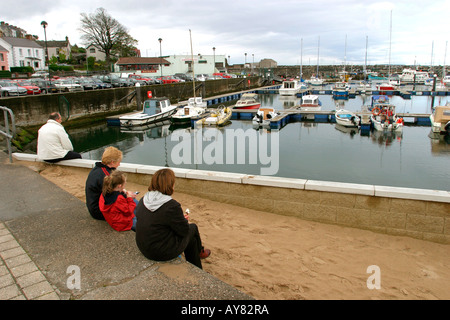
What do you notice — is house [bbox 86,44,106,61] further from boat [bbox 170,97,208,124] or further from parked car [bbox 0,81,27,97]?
boat [bbox 170,97,208,124]

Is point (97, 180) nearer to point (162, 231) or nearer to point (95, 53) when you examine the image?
point (162, 231)

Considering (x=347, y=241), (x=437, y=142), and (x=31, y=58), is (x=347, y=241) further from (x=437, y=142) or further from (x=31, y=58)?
(x=31, y=58)

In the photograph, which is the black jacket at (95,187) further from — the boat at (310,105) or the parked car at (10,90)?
the boat at (310,105)

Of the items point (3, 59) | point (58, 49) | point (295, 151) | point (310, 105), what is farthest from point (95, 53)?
point (295, 151)

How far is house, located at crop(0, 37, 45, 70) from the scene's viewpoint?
64.6 m

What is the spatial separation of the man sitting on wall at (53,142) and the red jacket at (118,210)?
4478 millimetres

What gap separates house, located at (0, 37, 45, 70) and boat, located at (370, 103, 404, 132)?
6549cm

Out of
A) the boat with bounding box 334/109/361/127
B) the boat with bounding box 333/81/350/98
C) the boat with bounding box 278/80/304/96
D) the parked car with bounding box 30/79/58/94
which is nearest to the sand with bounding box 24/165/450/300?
the boat with bounding box 334/109/361/127

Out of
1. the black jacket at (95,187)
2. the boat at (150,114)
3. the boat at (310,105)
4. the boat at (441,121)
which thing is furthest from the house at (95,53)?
the black jacket at (95,187)

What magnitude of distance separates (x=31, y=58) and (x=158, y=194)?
80.6 meters

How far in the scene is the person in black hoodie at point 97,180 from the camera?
4977 millimetres
